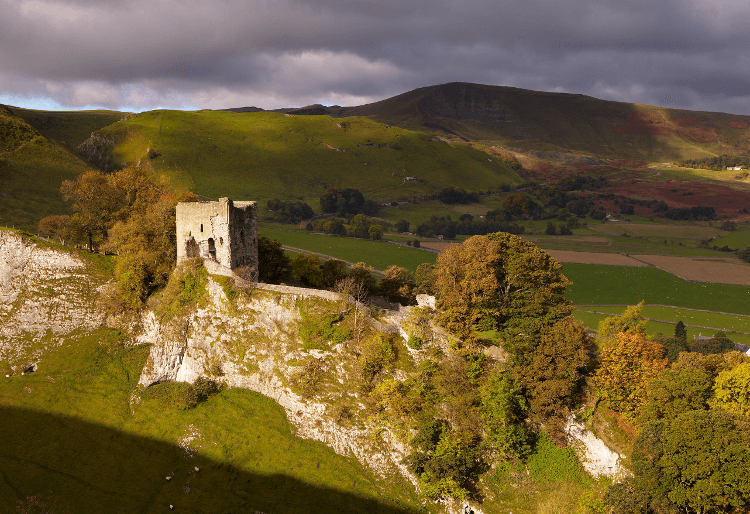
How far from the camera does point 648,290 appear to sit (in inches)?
4038

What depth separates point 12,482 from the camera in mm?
33562

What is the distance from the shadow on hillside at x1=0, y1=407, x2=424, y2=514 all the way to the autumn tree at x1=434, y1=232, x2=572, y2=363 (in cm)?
1565

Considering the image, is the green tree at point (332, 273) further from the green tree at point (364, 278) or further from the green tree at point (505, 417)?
the green tree at point (505, 417)

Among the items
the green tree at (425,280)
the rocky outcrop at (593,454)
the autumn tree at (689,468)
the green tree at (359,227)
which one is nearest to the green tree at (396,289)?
the green tree at (425,280)

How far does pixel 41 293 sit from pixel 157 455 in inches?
861

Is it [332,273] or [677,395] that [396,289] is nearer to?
[332,273]

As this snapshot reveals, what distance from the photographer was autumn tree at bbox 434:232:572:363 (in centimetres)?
3962

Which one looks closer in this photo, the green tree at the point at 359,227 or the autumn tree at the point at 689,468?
the autumn tree at the point at 689,468

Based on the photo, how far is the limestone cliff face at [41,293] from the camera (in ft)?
148

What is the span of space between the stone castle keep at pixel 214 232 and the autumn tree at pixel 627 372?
32.2 m

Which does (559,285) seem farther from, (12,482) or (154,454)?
(12,482)

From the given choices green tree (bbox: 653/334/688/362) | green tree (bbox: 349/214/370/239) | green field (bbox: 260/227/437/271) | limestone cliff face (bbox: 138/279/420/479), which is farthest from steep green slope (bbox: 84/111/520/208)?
green tree (bbox: 653/334/688/362)

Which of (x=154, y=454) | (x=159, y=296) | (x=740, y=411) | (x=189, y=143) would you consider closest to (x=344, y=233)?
(x=189, y=143)

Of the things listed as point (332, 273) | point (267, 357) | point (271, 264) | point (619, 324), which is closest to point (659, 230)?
point (619, 324)
